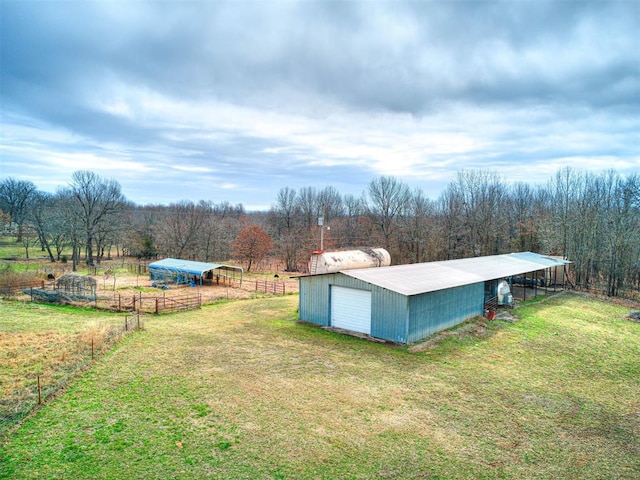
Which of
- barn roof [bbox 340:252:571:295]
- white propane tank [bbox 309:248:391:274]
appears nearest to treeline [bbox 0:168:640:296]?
barn roof [bbox 340:252:571:295]

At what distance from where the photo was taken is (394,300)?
14.3 metres

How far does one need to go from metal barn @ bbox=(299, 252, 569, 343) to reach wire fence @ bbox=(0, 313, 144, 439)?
8.12 metres

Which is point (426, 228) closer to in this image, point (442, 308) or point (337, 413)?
point (442, 308)

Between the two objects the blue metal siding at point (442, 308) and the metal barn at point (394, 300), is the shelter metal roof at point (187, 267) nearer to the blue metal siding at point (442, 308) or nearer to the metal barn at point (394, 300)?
the metal barn at point (394, 300)

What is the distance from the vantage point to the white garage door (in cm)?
1529

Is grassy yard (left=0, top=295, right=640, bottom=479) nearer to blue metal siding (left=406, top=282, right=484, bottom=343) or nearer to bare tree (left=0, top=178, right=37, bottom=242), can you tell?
blue metal siding (left=406, top=282, right=484, bottom=343)

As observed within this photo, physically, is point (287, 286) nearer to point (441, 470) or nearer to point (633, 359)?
point (633, 359)

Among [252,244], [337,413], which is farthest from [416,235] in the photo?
[337,413]

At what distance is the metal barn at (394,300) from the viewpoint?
47.0 ft

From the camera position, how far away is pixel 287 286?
29.8 m

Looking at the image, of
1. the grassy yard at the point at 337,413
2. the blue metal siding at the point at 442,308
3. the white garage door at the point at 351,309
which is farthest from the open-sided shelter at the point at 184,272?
the blue metal siding at the point at 442,308

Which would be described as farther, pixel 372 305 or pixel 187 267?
pixel 187 267

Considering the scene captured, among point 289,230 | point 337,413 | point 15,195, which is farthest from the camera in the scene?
point 15,195

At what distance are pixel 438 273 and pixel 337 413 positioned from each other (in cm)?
1141
